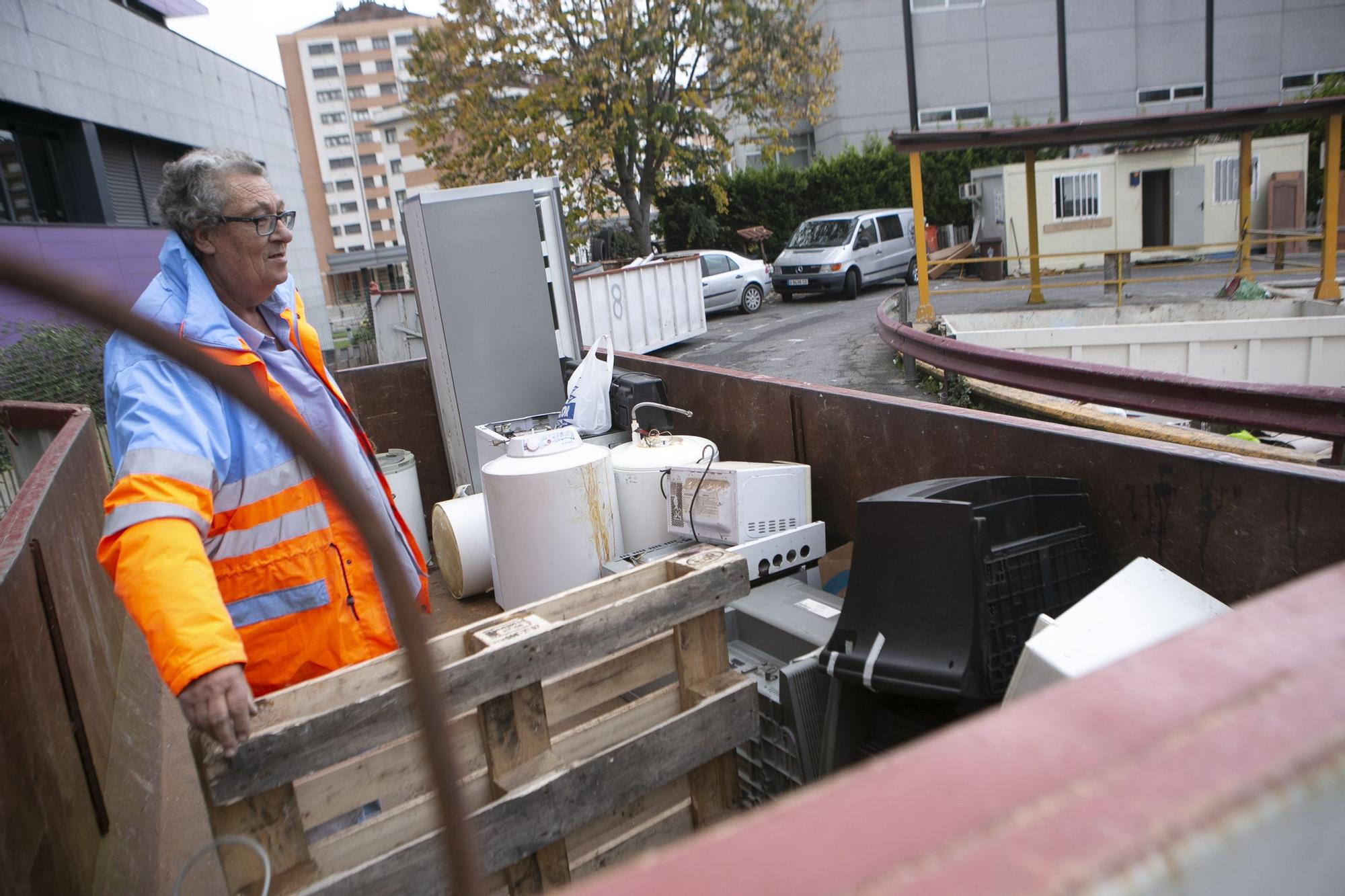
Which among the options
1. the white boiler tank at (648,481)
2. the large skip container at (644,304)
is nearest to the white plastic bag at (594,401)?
the white boiler tank at (648,481)

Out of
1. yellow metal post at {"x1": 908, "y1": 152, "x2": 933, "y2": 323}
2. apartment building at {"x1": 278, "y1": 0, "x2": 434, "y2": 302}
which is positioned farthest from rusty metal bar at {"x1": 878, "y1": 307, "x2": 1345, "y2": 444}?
apartment building at {"x1": 278, "y1": 0, "x2": 434, "y2": 302}

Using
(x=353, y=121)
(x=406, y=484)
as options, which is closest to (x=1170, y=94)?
(x=406, y=484)

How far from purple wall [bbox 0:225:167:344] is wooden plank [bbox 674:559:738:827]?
1186 cm

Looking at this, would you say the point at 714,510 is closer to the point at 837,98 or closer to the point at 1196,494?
the point at 1196,494

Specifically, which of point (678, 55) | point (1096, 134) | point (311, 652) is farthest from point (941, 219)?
point (311, 652)

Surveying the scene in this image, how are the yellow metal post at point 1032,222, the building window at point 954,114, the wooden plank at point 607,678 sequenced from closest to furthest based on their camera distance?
the wooden plank at point 607,678, the yellow metal post at point 1032,222, the building window at point 954,114

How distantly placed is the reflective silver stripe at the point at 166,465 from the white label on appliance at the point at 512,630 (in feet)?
2.27

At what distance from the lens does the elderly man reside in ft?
5.65

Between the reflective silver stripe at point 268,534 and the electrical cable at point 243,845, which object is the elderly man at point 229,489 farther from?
the electrical cable at point 243,845

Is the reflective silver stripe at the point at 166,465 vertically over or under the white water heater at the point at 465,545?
over

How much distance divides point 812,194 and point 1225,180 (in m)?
11.9

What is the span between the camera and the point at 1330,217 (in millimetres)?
11328

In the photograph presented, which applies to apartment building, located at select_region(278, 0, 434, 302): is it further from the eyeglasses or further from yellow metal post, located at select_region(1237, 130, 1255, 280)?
the eyeglasses

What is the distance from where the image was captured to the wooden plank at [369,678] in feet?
6.15
